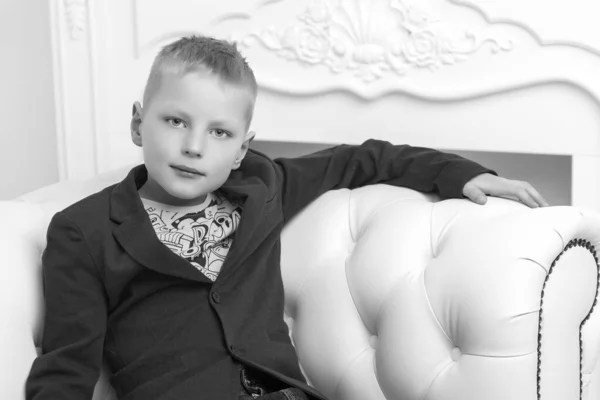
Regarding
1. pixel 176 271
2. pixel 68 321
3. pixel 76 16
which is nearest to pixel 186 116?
pixel 176 271

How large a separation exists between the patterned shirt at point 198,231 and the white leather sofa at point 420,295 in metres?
0.17

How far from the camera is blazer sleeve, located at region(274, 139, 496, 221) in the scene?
1394 mm

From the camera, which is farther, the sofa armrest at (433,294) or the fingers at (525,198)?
the fingers at (525,198)

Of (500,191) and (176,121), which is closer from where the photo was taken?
(176,121)

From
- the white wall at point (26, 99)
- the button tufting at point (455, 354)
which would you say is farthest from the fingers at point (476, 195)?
the white wall at point (26, 99)

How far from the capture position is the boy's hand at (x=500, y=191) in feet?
4.31

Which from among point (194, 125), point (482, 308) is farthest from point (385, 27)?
point (482, 308)

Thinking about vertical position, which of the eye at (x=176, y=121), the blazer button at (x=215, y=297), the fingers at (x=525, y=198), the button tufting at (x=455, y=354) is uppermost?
the eye at (x=176, y=121)

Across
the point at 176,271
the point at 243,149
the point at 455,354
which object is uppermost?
the point at 243,149

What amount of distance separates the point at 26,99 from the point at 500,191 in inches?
55.1

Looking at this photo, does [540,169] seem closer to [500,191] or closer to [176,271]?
[500,191]

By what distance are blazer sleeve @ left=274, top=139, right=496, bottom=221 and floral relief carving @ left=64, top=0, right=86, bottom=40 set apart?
2.33 feet

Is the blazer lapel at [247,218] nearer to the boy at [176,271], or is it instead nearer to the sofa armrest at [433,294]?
the boy at [176,271]

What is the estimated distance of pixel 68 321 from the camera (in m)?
1.13
